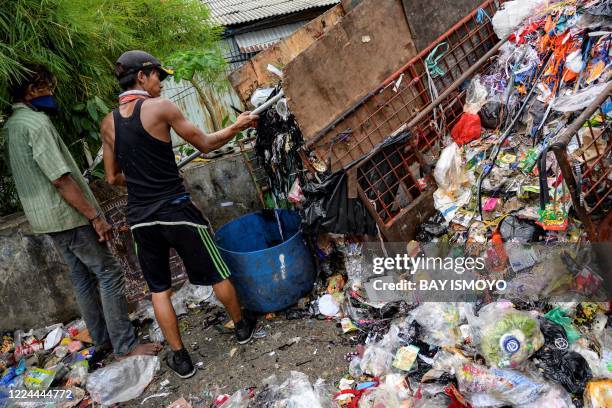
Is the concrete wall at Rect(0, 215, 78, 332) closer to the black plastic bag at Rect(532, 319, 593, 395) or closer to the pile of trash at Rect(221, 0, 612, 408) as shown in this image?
the pile of trash at Rect(221, 0, 612, 408)

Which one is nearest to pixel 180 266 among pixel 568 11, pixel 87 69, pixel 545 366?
pixel 87 69

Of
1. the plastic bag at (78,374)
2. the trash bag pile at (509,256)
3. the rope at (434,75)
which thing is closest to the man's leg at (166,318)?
the plastic bag at (78,374)

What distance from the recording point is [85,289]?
338cm

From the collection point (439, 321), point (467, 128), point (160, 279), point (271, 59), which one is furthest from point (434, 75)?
point (160, 279)

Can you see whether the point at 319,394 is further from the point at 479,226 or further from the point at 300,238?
the point at 479,226

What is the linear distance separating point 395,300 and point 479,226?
82cm

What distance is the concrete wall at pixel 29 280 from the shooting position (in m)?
3.72

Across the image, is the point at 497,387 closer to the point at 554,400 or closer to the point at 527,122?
the point at 554,400

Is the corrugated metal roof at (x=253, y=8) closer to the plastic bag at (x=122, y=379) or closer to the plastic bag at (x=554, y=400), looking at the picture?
the plastic bag at (x=122, y=379)

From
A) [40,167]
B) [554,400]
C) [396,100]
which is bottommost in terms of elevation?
[554,400]

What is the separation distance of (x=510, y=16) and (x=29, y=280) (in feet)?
16.4

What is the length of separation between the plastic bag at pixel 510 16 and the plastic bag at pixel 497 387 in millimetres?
3186

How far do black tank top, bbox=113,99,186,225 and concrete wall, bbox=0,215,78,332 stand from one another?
1.45m

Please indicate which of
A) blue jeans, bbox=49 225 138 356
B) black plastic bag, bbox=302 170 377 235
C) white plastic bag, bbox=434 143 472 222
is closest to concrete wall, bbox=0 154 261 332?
blue jeans, bbox=49 225 138 356
